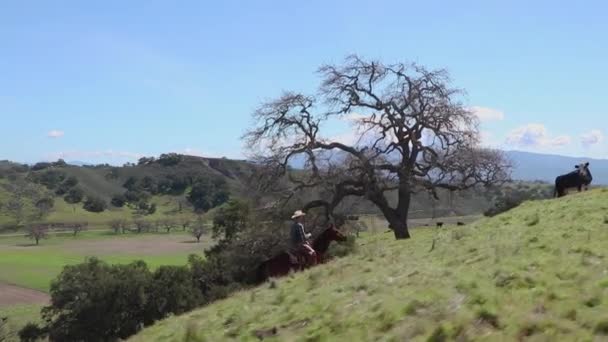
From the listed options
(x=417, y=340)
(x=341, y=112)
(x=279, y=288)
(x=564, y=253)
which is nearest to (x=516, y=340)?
(x=417, y=340)

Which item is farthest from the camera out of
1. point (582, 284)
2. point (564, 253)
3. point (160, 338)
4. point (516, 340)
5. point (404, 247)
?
point (404, 247)

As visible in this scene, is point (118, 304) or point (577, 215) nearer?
point (577, 215)

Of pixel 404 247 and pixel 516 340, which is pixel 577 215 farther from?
pixel 516 340

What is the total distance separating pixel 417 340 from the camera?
8750mm

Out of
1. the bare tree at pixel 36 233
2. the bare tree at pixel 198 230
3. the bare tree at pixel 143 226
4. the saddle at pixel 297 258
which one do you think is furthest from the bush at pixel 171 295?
the bare tree at pixel 143 226

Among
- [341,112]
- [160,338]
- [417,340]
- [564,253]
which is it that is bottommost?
[160,338]

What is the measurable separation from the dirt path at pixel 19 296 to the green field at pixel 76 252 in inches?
96.8

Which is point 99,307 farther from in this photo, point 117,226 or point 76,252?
point 117,226

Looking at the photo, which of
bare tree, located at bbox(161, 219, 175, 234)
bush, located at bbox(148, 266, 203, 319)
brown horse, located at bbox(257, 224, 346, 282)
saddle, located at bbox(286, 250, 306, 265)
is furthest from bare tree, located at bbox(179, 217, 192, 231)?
saddle, located at bbox(286, 250, 306, 265)

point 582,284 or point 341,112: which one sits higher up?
point 341,112

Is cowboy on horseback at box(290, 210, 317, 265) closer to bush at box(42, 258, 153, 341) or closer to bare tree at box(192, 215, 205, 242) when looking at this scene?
bush at box(42, 258, 153, 341)

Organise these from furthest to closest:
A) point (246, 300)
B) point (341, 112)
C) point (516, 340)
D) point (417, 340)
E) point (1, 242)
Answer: point (1, 242) < point (341, 112) < point (246, 300) < point (417, 340) < point (516, 340)

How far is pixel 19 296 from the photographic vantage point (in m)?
81.3

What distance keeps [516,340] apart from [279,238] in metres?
29.7
